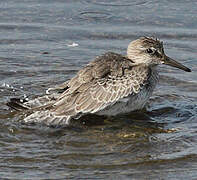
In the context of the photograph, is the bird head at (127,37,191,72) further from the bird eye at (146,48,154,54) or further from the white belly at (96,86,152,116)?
the white belly at (96,86,152,116)

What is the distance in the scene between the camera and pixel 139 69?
29.4 ft

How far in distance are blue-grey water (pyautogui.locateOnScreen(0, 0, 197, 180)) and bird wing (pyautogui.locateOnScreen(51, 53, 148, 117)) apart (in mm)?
280

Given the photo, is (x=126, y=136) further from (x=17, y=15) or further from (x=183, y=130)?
(x=17, y=15)

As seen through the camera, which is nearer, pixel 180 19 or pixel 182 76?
pixel 182 76

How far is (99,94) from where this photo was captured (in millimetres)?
8719

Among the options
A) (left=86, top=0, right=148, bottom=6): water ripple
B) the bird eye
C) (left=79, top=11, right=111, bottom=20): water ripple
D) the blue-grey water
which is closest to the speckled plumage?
the blue-grey water

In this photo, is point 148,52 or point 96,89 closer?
point 96,89

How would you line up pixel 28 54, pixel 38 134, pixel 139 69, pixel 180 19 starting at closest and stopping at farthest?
pixel 38 134 → pixel 139 69 → pixel 28 54 → pixel 180 19

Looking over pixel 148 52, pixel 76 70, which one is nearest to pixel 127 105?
pixel 148 52

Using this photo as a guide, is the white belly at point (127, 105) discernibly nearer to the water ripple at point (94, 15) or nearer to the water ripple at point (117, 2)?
the water ripple at point (94, 15)

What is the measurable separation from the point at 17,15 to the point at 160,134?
16.6 ft

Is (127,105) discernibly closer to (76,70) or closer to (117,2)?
(76,70)

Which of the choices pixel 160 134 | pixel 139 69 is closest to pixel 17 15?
pixel 139 69

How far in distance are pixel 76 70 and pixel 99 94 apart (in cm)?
191
